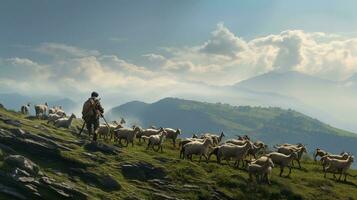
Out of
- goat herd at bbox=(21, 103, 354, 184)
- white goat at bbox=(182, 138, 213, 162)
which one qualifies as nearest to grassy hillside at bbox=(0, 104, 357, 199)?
goat herd at bbox=(21, 103, 354, 184)

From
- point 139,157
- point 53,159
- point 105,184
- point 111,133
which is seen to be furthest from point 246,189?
point 111,133

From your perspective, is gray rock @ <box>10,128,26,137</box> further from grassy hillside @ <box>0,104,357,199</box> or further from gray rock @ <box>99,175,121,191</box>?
gray rock @ <box>99,175,121,191</box>

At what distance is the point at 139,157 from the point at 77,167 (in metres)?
6.00

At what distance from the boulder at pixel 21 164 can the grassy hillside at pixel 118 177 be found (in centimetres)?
25

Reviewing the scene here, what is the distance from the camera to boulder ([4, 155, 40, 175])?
25344 mm

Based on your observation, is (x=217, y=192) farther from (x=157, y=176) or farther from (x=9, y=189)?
(x=9, y=189)

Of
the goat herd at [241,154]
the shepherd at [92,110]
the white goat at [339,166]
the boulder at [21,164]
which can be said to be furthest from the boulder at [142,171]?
the white goat at [339,166]

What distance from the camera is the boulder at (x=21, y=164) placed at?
25.3 metres

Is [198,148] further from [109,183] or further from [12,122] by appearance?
[12,122]

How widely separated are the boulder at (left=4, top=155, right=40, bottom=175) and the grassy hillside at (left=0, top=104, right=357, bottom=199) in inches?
10.0

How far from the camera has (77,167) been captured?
28.6 metres

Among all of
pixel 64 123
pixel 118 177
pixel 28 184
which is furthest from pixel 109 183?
pixel 64 123

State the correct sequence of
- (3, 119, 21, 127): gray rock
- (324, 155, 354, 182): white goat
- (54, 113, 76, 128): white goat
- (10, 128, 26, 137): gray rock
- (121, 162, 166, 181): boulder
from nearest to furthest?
(10, 128, 26, 137): gray rock < (121, 162, 166, 181): boulder < (3, 119, 21, 127): gray rock < (324, 155, 354, 182): white goat < (54, 113, 76, 128): white goat

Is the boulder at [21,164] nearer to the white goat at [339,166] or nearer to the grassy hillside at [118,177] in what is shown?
the grassy hillside at [118,177]
